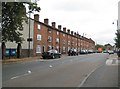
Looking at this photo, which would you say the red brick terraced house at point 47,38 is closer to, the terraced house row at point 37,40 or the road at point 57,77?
the terraced house row at point 37,40

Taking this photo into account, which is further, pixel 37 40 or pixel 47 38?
pixel 47 38

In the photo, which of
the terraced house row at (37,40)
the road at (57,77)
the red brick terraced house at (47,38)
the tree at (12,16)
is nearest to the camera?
the road at (57,77)

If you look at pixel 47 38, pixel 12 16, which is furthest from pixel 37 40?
pixel 12 16

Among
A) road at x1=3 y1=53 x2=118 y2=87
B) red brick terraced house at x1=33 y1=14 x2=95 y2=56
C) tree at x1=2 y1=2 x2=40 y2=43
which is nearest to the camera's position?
road at x1=3 y1=53 x2=118 y2=87

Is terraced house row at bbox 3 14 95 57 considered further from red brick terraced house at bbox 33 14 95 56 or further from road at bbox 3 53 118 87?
road at bbox 3 53 118 87

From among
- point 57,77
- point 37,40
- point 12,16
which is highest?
point 12,16

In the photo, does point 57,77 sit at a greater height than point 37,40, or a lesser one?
lesser

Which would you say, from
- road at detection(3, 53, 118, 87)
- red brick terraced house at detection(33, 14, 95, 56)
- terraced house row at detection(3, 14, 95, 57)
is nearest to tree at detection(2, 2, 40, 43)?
terraced house row at detection(3, 14, 95, 57)

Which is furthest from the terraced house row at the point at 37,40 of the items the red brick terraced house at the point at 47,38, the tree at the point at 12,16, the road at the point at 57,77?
the road at the point at 57,77

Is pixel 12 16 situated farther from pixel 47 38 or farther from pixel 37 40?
pixel 47 38

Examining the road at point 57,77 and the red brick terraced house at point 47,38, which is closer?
the road at point 57,77

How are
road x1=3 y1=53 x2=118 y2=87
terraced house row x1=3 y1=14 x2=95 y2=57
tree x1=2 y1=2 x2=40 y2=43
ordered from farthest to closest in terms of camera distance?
terraced house row x1=3 y1=14 x2=95 y2=57, tree x1=2 y1=2 x2=40 y2=43, road x1=3 y1=53 x2=118 y2=87

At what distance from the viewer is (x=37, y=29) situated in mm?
64938

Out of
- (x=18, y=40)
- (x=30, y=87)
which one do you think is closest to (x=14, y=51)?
(x=18, y=40)
